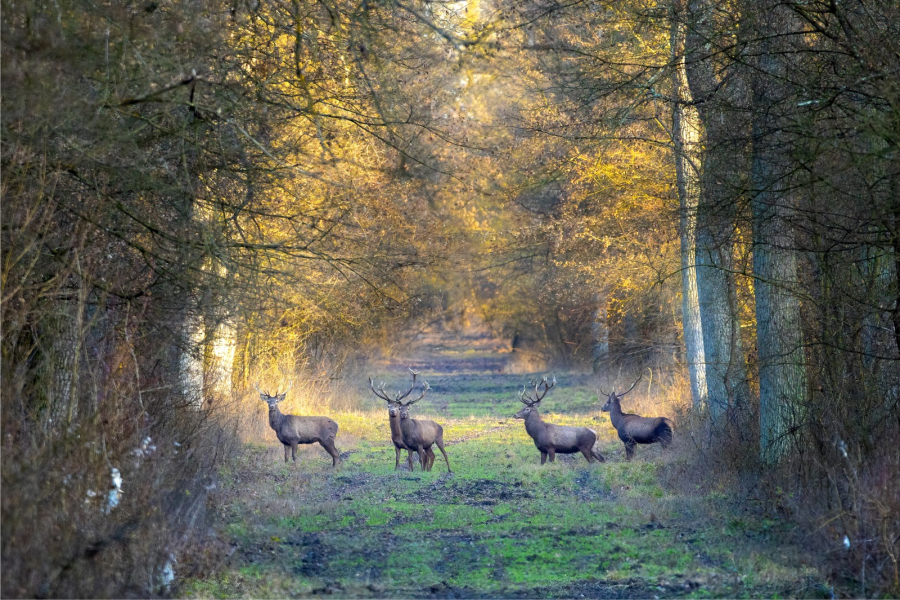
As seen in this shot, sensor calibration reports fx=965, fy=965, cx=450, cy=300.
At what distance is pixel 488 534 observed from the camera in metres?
9.72

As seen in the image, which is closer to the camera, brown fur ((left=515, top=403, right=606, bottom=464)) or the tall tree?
the tall tree

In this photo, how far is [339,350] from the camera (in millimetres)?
26672

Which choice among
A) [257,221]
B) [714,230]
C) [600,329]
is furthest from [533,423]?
[600,329]

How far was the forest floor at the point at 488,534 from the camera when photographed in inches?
298

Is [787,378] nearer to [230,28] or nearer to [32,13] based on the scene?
[230,28]

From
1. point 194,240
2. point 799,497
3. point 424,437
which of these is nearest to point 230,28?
point 194,240

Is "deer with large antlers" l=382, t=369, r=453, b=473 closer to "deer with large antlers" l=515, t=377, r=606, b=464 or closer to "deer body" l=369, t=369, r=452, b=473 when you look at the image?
"deer body" l=369, t=369, r=452, b=473

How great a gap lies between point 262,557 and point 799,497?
500 cm

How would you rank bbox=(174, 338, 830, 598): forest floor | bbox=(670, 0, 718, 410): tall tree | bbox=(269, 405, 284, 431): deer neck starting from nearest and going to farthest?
bbox=(174, 338, 830, 598): forest floor, bbox=(670, 0, 718, 410): tall tree, bbox=(269, 405, 284, 431): deer neck

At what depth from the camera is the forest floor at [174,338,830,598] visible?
757cm

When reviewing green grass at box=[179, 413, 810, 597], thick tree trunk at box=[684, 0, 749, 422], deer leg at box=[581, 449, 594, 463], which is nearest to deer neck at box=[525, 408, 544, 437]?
deer leg at box=[581, 449, 594, 463]

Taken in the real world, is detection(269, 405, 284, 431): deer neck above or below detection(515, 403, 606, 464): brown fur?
above

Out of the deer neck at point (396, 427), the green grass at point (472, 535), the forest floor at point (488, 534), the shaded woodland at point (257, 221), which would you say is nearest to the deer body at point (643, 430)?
the forest floor at point (488, 534)

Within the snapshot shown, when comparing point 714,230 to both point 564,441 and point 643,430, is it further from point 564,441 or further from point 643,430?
point 564,441
